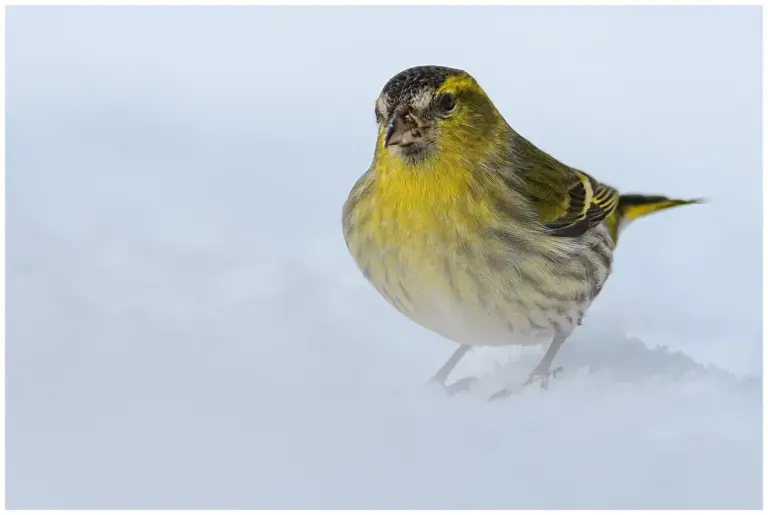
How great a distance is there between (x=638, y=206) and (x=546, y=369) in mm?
1197

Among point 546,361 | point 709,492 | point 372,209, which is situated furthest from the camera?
point 546,361

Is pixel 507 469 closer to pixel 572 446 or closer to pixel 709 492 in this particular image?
pixel 572 446

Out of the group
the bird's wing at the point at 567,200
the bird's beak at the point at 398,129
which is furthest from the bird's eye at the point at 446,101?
the bird's wing at the point at 567,200

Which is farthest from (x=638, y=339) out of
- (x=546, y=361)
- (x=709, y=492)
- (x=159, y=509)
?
(x=159, y=509)

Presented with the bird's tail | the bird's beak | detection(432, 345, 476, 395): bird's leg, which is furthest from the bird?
the bird's tail

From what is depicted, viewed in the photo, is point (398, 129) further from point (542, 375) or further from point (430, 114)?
point (542, 375)

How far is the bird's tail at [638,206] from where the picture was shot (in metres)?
5.77

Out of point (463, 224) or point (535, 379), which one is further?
point (535, 379)

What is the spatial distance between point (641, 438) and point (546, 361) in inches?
29.0

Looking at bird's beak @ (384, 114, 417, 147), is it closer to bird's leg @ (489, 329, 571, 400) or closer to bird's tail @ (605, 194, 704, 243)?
bird's leg @ (489, 329, 571, 400)

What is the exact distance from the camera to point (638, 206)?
588 centimetres

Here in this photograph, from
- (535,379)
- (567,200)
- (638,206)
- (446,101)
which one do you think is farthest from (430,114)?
(638,206)

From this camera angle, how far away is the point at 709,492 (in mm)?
4305

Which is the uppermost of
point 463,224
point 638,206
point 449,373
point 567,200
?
point 638,206
